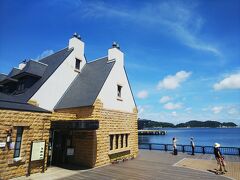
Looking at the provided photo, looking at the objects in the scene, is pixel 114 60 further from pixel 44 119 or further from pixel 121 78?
pixel 44 119

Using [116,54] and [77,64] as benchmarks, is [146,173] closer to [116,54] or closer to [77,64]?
[116,54]

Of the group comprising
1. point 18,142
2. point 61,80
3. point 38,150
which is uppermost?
point 61,80

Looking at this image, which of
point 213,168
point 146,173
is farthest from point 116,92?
point 213,168

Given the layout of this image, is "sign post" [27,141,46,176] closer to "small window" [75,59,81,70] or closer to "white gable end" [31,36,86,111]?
A: "white gable end" [31,36,86,111]

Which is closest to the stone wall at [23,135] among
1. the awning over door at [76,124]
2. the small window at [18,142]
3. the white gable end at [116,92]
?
the small window at [18,142]

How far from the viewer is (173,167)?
51.9ft

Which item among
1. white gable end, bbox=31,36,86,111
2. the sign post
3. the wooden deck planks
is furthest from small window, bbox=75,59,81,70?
the wooden deck planks

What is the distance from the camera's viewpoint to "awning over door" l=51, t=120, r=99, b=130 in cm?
1339

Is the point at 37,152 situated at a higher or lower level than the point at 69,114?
lower

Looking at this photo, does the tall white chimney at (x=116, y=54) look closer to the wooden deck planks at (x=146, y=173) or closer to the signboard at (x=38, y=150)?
the wooden deck planks at (x=146, y=173)

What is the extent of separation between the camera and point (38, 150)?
43.0ft

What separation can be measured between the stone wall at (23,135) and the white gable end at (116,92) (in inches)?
192

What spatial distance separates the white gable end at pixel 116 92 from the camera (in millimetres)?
17250

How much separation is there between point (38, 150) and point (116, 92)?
8538 mm
